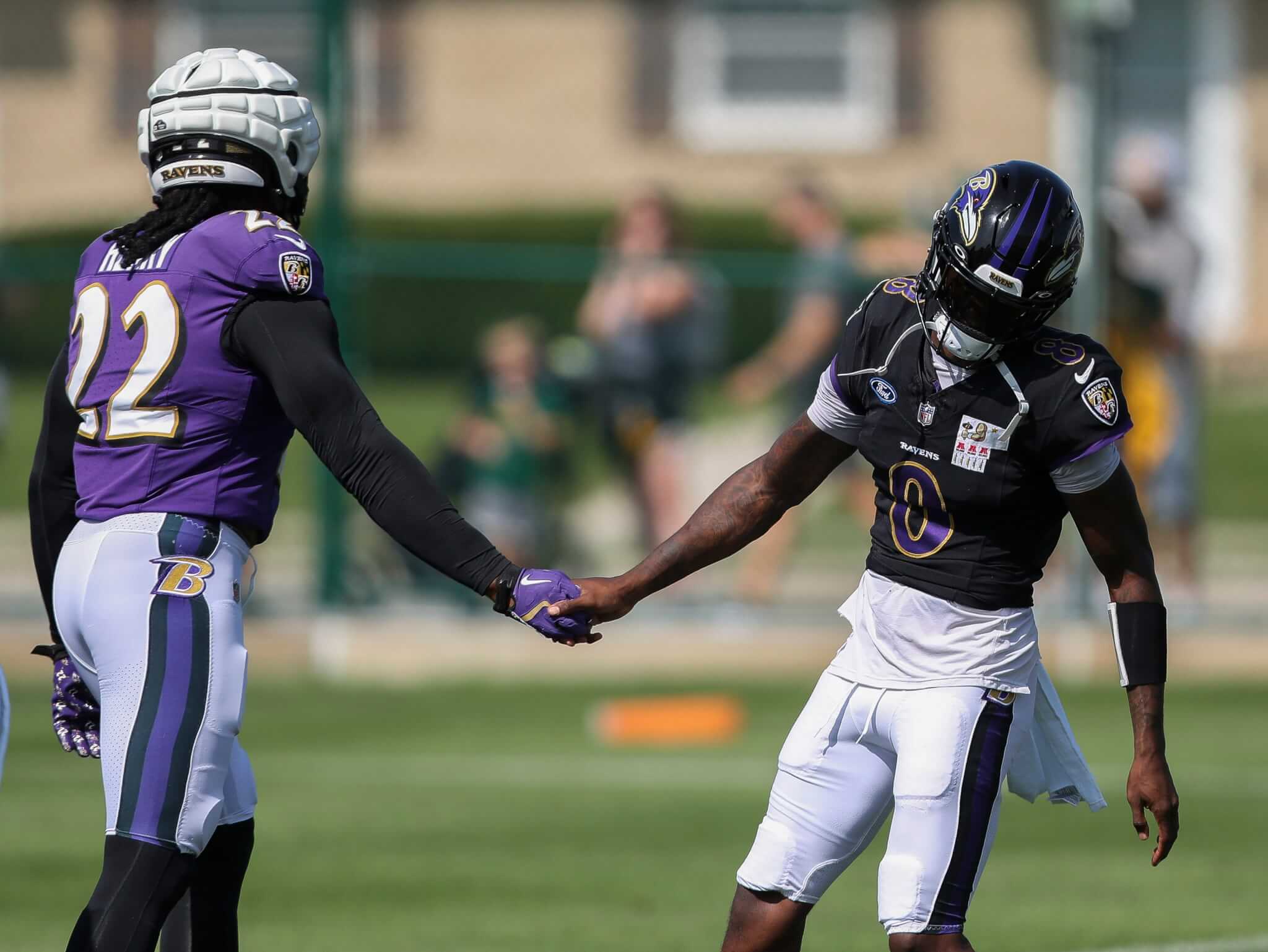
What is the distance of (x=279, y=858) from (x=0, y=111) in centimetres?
1395

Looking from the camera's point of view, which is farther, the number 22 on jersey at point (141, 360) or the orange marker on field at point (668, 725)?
the orange marker on field at point (668, 725)

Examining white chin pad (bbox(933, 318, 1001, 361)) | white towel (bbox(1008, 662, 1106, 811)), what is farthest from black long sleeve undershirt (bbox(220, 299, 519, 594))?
white towel (bbox(1008, 662, 1106, 811))

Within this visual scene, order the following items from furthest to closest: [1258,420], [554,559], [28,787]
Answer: [1258,420] < [554,559] < [28,787]

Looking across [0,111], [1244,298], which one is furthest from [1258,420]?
[0,111]

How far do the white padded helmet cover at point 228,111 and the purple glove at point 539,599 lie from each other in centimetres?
104

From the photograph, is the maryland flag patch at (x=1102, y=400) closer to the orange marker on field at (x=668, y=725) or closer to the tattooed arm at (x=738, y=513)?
the tattooed arm at (x=738, y=513)

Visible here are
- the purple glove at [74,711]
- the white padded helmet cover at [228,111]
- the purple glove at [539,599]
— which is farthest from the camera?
the purple glove at [74,711]

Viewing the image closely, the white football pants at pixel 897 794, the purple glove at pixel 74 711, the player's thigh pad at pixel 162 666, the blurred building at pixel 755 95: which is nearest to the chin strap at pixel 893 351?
the white football pants at pixel 897 794

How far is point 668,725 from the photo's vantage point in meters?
11.3

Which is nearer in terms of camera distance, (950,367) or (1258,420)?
(950,367)

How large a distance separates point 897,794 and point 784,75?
2206 cm

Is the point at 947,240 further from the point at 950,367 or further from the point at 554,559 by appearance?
the point at 554,559

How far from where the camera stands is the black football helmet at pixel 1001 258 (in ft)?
15.8

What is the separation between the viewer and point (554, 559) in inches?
537
